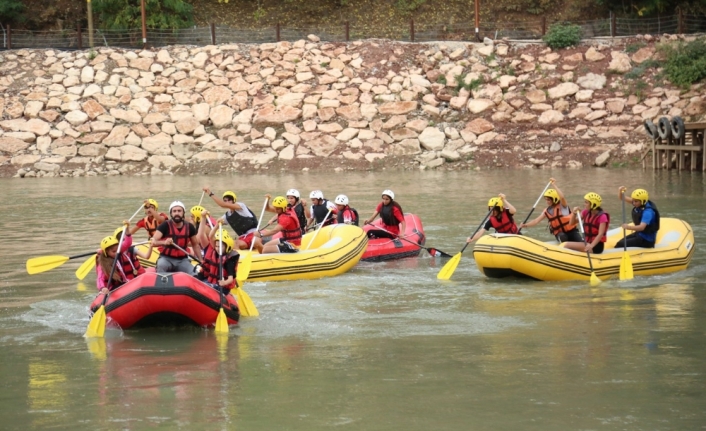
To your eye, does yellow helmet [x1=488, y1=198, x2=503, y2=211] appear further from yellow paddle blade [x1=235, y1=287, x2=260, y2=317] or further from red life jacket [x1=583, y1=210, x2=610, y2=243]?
yellow paddle blade [x1=235, y1=287, x2=260, y2=317]

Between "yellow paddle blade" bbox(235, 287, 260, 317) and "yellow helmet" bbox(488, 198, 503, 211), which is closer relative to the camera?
"yellow paddle blade" bbox(235, 287, 260, 317)

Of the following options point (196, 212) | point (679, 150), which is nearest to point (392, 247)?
point (196, 212)

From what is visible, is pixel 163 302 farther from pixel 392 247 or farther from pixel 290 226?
pixel 392 247

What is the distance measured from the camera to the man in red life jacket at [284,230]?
1462 centimetres

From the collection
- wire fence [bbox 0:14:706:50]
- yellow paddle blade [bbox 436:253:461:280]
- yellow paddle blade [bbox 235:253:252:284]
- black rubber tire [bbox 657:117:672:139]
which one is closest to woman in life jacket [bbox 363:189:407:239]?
yellow paddle blade [bbox 436:253:461:280]

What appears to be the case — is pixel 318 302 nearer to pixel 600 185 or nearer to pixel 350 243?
pixel 350 243

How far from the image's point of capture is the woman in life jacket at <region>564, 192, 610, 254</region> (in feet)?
44.6

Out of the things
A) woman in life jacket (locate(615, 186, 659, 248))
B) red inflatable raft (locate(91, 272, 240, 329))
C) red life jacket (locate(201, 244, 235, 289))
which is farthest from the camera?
woman in life jacket (locate(615, 186, 659, 248))

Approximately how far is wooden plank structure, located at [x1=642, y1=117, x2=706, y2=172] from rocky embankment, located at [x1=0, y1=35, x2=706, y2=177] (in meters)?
1.07

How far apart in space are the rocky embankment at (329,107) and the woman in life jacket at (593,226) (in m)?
18.3

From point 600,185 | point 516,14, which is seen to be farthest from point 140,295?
point 516,14

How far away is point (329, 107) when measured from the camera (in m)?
34.2

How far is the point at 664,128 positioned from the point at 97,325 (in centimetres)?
2242

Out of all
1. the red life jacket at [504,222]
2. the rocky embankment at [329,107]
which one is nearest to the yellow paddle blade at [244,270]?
the red life jacket at [504,222]
